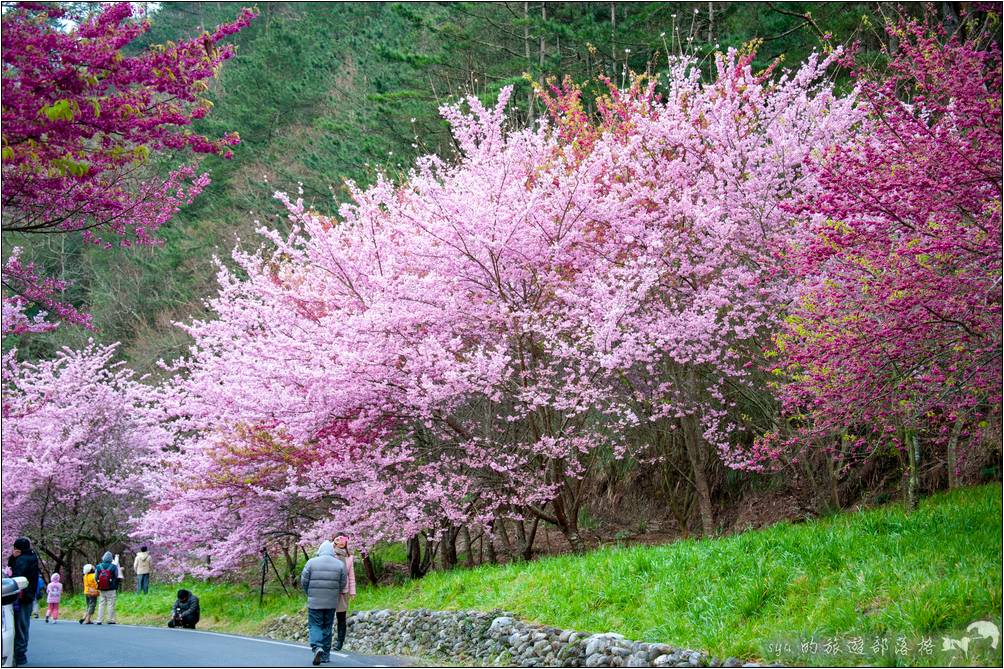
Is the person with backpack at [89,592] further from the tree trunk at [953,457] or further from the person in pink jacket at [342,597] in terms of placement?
the tree trunk at [953,457]

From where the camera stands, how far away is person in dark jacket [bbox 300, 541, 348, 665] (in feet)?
32.2

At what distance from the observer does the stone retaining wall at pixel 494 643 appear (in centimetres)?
769

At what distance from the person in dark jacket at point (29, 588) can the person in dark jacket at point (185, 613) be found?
638cm

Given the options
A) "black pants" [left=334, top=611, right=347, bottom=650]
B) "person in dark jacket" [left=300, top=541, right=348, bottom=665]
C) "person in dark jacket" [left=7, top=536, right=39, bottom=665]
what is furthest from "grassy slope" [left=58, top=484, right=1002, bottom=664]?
"person in dark jacket" [left=7, top=536, right=39, bottom=665]

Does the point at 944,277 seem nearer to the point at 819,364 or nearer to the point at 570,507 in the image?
the point at 819,364

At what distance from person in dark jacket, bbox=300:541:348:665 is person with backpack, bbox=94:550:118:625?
772 cm

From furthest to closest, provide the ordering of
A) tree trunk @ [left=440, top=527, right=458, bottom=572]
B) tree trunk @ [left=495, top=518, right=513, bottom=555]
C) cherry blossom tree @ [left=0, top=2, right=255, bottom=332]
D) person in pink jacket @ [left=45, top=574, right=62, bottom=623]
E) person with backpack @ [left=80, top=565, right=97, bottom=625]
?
person in pink jacket @ [left=45, top=574, right=62, bottom=623] < person with backpack @ [left=80, top=565, right=97, bottom=625] < tree trunk @ [left=495, top=518, right=513, bottom=555] < tree trunk @ [left=440, top=527, right=458, bottom=572] < cherry blossom tree @ [left=0, top=2, right=255, bottom=332]

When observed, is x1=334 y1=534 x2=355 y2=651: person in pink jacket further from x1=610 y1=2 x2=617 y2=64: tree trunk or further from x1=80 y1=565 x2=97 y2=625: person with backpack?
x1=610 y1=2 x2=617 y2=64: tree trunk

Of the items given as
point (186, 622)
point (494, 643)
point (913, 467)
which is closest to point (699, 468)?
point (913, 467)

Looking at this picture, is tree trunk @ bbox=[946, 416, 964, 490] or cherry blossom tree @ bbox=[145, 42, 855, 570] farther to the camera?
cherry blossom tree @ bbox=[145, 42, 855, 570]

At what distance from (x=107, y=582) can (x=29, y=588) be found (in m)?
7.53

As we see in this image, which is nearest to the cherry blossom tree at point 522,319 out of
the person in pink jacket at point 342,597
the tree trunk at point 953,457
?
the person in pink jacket at point 342,597

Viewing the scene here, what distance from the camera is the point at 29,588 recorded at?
376 inches

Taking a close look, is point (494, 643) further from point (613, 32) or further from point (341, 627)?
point (613, 32)
